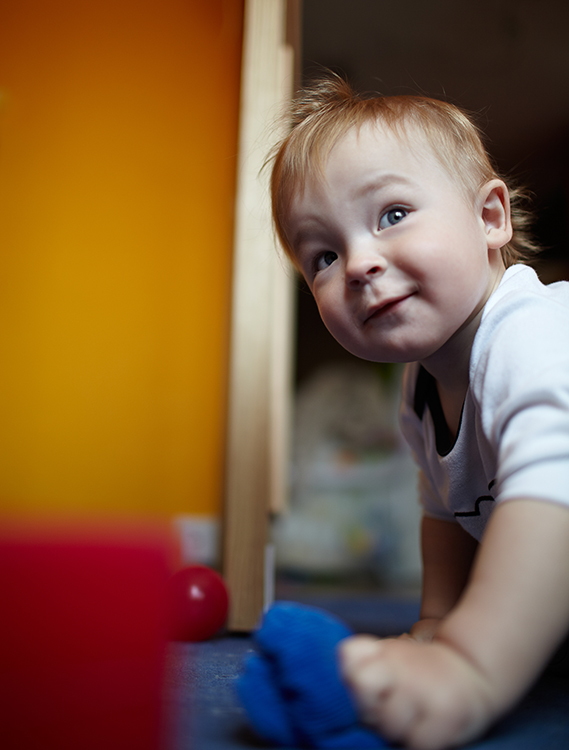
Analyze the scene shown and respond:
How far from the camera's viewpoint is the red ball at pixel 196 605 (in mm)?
760

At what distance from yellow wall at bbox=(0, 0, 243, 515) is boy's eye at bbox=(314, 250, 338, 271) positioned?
1.63 feet

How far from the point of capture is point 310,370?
2953 millimetres

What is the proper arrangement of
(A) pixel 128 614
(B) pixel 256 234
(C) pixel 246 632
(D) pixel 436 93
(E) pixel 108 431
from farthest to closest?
1. (D) pixel 436 93
2. (E) pixel 108 431
3. (B) pixel 256 234
4. (C) pixel 246 632
5. (A) pixel 128 614

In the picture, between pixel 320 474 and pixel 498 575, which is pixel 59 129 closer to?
pixel 498 575

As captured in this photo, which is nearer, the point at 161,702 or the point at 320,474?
the point at 161,702

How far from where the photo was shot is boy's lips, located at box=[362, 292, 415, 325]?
1.92 feet

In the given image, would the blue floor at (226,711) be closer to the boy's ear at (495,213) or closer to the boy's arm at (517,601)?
the boy's arm at (517,601)

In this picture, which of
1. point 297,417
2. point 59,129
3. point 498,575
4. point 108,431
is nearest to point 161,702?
point 498,575

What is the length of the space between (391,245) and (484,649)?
355mm

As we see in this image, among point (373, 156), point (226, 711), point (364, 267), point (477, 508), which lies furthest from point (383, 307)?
point (226, 711)

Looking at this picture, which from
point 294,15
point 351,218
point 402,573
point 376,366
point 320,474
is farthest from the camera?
point 376,366

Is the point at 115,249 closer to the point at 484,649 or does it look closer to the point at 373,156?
the point at 373,156

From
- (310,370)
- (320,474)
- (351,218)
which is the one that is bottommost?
(320,474)

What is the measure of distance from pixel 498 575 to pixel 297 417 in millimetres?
2490
